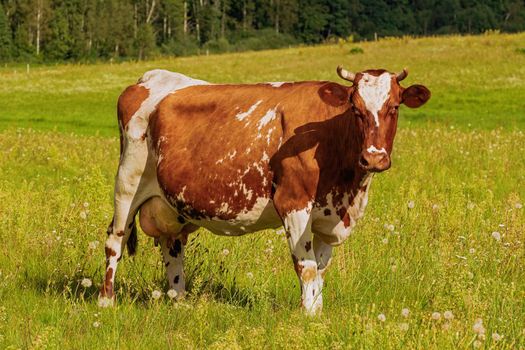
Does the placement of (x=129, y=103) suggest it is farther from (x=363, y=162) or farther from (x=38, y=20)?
(x=38, y=20)

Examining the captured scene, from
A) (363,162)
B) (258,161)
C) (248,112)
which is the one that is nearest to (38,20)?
(248,112)

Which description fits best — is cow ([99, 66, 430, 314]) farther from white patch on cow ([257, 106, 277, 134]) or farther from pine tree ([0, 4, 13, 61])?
pine tree ([0, 4, 13, 61])

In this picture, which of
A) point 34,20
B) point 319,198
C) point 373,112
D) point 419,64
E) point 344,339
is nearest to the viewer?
point 344,339

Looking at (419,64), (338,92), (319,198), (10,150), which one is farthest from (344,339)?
(419,64)

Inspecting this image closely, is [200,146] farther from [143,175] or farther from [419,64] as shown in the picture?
[419,64]

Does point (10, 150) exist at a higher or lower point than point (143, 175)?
lower

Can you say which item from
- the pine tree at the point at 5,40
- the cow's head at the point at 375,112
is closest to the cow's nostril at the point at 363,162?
the cow's head at the point at 375,112

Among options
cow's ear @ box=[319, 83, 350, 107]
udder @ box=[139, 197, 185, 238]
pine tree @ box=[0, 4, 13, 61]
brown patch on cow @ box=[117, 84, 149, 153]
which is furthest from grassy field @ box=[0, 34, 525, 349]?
pine tree @ box=[0, 4, 13, 61]

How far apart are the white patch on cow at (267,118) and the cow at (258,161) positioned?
1cm

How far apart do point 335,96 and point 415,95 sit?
66 centimetres

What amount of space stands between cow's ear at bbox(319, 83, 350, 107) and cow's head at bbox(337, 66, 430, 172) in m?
0.11

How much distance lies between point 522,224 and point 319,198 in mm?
4383

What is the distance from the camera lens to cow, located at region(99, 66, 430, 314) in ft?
23.1

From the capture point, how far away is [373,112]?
671 cm
